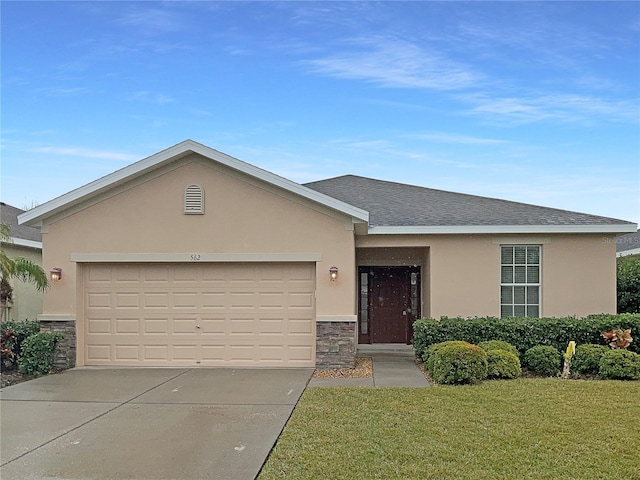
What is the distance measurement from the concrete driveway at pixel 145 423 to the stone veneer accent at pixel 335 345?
0.70m

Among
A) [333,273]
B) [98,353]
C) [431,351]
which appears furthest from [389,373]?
[98,353]

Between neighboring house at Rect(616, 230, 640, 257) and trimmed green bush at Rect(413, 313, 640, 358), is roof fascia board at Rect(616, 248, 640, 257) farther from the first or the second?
trimmed green bush at Rect(413, 313, 640, 358)

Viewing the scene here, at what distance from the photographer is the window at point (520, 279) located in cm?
1391

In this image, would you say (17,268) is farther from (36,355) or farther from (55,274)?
(36,355)

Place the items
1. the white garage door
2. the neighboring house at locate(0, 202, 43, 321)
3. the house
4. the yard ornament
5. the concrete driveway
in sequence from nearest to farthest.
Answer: the concrete driveway
the yard ornament
the house
the white garage door
the neighboring house at locate(0, 202, 43, 321)

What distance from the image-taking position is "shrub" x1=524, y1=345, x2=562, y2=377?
436 inches

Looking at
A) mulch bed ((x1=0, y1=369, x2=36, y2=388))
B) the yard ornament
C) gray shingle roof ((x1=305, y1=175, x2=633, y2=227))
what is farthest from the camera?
gray shingle roof ((x1=305, y1=175, x2=633, y2=227))

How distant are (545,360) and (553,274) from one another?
11.1ft

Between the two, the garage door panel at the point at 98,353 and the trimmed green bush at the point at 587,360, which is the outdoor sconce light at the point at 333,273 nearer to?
the trimmed green bush at the point at 587,360

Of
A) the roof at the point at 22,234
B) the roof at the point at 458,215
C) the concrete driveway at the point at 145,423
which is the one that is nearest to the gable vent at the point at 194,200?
the concrete driveway at the point at 145,423

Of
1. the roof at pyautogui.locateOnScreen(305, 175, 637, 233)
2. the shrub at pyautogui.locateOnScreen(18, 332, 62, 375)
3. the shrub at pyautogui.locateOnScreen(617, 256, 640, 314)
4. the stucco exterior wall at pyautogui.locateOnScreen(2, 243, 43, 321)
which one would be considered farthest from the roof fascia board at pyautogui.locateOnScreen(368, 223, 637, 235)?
the stucco exterior wall at pyautogui.locateOnScreen(2, 243, 43, 321)

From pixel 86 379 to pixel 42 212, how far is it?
375 cm

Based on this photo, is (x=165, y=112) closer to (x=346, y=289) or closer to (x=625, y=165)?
(x=346, y=289)

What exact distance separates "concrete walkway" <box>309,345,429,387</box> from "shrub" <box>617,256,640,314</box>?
6.13 m
